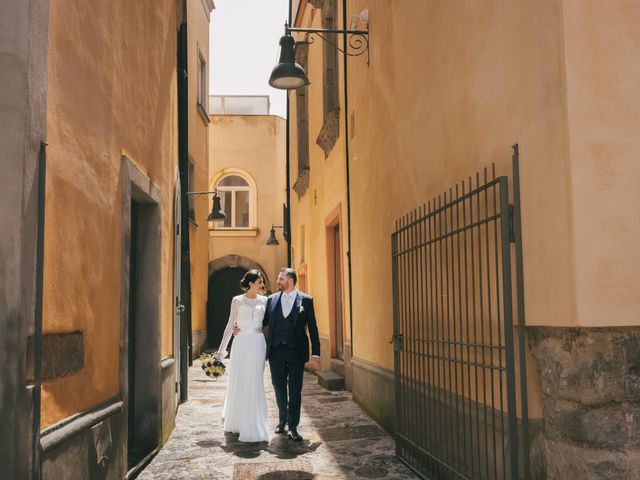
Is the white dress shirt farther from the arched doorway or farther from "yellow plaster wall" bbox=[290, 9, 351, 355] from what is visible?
the arched doorway

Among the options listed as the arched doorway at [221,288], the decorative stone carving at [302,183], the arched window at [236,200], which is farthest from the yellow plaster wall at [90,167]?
the arched window at [236,200]

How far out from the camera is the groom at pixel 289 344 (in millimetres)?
7039

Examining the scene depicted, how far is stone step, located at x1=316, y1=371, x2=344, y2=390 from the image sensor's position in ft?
35.6

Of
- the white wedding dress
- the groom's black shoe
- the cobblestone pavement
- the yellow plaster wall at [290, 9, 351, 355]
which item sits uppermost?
the yellow plaster wall at [290, 9, 351, 355]

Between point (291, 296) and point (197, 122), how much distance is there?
1122 cm

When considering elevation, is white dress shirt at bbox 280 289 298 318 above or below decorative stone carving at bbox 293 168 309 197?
below

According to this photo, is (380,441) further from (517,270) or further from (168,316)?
(517,270)

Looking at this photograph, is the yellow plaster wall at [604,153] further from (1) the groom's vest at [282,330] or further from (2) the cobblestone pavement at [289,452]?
(1) the groom's vest at [282,330]

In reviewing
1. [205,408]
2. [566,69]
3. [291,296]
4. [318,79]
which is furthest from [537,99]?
[318,79]

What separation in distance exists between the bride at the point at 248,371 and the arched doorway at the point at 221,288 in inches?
591

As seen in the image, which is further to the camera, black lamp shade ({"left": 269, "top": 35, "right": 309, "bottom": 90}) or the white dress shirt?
black lamp shade ({"left": 269, "top": 35, "right": 309, "bottom": 90})

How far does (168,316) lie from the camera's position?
755 cm

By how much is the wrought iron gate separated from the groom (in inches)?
49.5

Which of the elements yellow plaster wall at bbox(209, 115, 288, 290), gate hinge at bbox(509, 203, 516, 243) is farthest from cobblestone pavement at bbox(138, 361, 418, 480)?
yellow plaster wall at bbox(209, 115, 288, 290)
